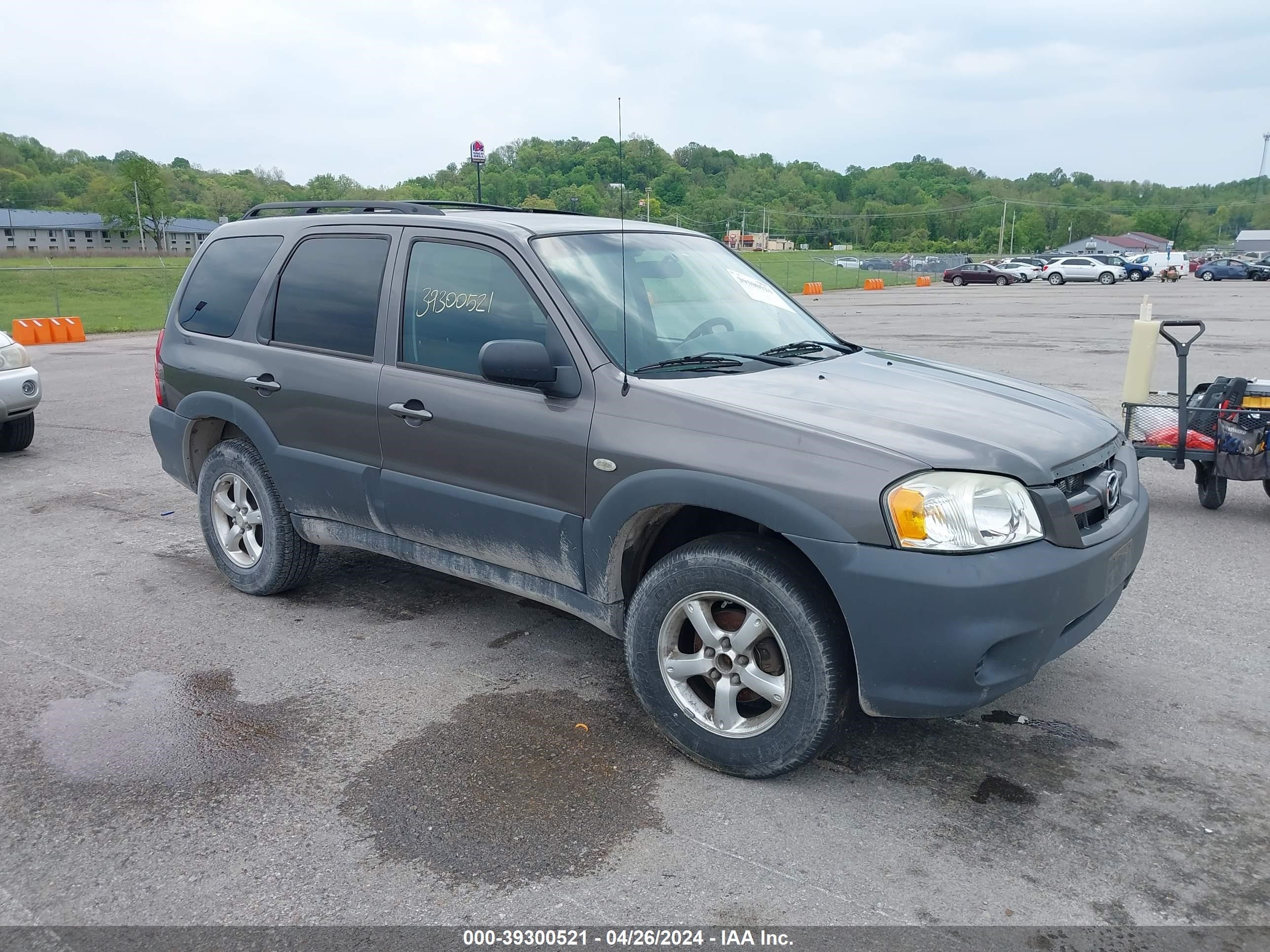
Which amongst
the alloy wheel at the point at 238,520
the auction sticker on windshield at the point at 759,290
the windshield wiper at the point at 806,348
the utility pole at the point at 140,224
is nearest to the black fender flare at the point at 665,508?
the windshield wiper at the point at 806,348

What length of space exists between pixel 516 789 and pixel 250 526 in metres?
2.59

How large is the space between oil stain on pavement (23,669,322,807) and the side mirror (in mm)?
1540

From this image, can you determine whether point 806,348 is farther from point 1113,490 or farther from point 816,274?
point 816,274

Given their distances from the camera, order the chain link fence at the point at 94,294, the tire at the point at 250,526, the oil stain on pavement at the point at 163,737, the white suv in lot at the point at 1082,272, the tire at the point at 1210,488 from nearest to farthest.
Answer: the oil stain on pavement at the point at 163,737
the tire at the point at 250,526
the tire at the point at 1210,488
the chain link fence at the point at 94,294
the white suv in lot at the point at 1082,272

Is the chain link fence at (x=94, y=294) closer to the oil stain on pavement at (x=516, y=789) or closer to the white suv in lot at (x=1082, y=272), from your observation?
the oil stain on pavement at (x=516, y=789)

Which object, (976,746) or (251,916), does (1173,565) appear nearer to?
(976,746)

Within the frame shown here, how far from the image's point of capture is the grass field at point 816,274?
47.0m

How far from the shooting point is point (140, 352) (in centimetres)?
1928

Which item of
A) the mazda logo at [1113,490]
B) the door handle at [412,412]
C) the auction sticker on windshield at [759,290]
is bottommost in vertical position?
the mazda logo at [1113,490]

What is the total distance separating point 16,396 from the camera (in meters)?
8.88

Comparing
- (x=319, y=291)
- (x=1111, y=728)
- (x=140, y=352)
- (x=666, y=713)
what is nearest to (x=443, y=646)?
(x=666, y=713)

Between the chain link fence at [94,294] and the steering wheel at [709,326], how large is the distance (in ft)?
72.8

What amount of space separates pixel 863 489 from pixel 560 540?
1261 mm

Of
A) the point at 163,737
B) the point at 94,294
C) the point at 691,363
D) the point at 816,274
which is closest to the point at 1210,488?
the point at 691,363
